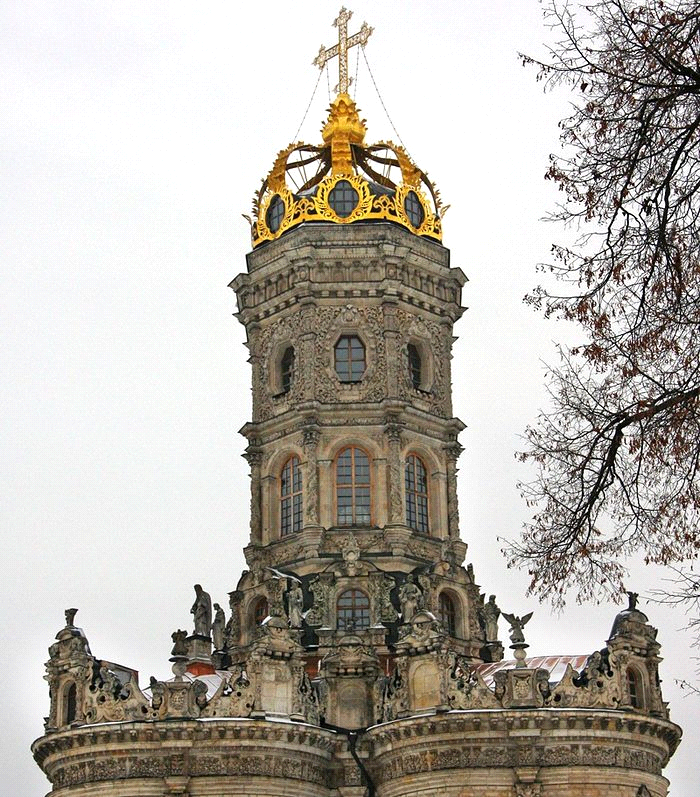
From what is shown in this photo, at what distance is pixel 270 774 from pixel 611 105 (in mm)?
29945

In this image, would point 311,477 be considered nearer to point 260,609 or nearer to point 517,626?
point 260,609

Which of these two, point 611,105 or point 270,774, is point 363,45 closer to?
point 270,774

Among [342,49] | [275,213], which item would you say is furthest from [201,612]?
[342,49]

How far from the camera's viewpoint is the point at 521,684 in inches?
1677

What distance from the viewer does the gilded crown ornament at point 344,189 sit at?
53.2 meters

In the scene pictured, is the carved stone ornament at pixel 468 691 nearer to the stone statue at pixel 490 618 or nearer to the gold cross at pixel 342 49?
the stone statue at pixel 490 618

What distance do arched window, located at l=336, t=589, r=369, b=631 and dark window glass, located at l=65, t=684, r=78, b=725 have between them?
820 centimetres

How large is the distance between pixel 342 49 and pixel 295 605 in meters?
20.9

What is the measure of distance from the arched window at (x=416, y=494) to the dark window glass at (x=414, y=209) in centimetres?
846

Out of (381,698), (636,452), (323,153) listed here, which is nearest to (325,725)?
(381,698)

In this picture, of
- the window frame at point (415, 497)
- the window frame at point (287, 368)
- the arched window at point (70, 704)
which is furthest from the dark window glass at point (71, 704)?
the window frame at point (287, 368)

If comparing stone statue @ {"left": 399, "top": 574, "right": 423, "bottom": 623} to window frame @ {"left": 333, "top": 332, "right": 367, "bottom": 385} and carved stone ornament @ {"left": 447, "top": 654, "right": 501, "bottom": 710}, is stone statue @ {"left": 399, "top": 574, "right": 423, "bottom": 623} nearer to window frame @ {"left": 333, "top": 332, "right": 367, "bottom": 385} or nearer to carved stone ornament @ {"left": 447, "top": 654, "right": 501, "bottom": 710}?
carved stone ornament @ {"left": 447, "top": 654, "right": 501, "bottom": 710}

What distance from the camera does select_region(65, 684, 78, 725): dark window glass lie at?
44438mm

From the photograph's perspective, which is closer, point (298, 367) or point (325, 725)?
point (325, 725)
